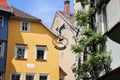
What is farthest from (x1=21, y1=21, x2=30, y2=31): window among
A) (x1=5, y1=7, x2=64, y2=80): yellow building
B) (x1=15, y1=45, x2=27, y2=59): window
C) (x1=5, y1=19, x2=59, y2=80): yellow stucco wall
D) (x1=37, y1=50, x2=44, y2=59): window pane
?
(x1=37, y1=50, x2=44, y2=59): window pane

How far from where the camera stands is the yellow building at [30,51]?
105 feet

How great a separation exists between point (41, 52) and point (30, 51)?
1.16 m

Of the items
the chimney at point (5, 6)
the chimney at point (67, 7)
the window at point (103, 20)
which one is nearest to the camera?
the window at point (103, 20)

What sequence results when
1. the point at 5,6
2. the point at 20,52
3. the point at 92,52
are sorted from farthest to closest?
the point at 5,6 < the point at 20,52 < the point at 92,52

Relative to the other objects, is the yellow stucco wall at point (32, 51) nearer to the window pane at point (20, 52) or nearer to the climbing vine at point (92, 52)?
the window pane at point (20, 52)

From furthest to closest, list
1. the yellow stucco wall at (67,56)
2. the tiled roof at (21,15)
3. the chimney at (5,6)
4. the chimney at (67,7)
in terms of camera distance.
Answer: the chimney at (67,7)
the yellow stucco wall at (67,56)
the tiled roof at (21,15)
the chimney at (5,6)

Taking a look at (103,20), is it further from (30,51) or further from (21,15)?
(21,15)

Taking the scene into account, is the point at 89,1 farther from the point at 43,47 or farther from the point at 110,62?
the point at 43,47

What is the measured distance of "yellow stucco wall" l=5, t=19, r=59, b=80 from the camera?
31.8 metres

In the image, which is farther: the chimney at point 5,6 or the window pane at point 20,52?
the window pane at point 20,52

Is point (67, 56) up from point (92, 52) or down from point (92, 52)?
up

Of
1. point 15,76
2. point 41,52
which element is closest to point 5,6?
point 41,52

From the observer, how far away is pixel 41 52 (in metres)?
33.6

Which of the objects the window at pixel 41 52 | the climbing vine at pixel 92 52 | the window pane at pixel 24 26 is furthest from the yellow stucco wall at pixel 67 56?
the climbing vine at pixel 92 52
